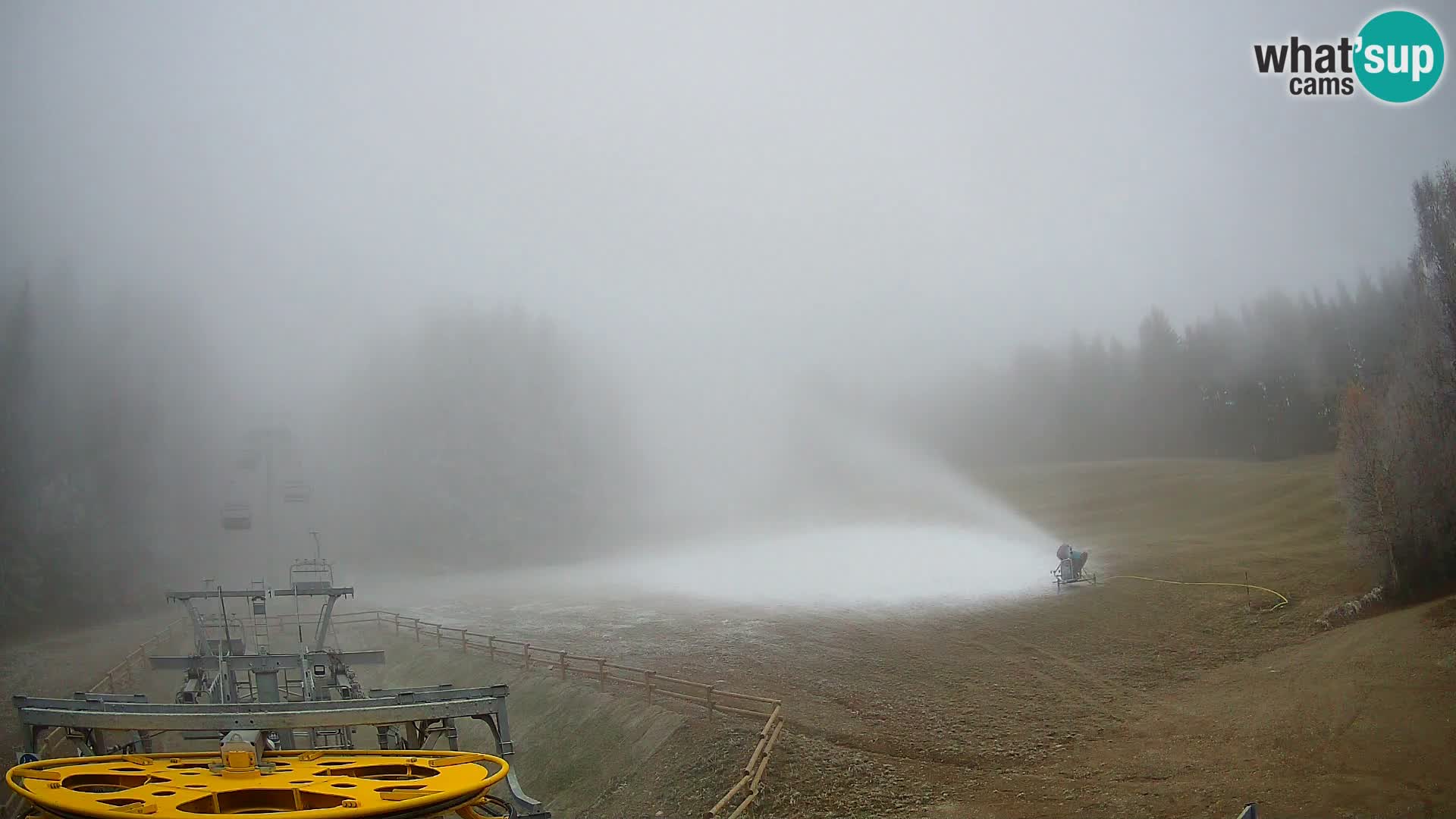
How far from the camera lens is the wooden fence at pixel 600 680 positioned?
46.3ft

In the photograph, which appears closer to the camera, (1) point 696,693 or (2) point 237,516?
(1) point 696,693

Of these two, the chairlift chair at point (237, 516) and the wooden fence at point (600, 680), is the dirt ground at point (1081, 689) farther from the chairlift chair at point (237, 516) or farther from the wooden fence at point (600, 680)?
the chairlift chair at point (237, 516)

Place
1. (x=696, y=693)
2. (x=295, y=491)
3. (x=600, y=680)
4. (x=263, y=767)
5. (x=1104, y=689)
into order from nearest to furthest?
(x=263, y=767), (x=696, y=693), (x=1104, y=689), (x=600, y=680), (x=295, y=491)

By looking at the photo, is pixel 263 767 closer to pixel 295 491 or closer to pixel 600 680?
pixel 600 680

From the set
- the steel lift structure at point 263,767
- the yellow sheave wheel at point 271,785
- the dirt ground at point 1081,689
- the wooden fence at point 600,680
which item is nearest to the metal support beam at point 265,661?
the wooden fence at point 600,680

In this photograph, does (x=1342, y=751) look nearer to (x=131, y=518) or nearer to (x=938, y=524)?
(x=938, y=524)

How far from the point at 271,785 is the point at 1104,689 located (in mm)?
19180

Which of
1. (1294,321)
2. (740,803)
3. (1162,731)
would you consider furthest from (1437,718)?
(1294,321)

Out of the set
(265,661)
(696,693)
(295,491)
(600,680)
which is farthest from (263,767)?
(295,491)

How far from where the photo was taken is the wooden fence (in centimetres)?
1410

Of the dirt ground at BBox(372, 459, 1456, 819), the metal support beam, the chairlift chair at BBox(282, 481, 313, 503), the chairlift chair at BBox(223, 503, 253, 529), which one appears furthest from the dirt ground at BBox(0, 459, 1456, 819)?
the chairlift chair at BBox(282, 481, 313, 503)

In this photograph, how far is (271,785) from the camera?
248 inches

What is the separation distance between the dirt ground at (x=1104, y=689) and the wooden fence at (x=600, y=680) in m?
0.58

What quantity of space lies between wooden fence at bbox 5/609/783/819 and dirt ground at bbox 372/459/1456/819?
577 mm
